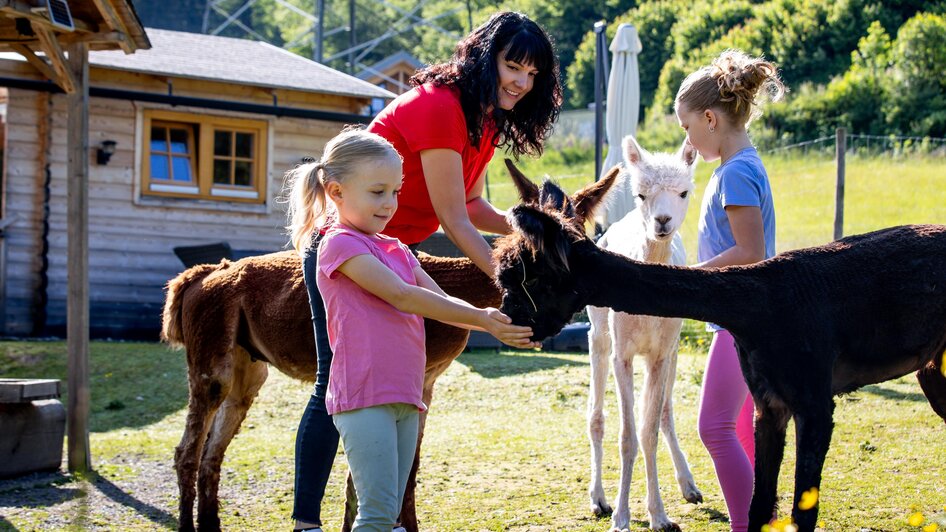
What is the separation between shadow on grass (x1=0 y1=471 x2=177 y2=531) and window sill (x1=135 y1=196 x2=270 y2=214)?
8937 mm

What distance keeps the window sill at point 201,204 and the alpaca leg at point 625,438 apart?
1127 centimetres

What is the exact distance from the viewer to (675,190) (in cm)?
527

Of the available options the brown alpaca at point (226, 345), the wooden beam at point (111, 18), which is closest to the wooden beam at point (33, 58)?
the wooden beam at point (111, 18)

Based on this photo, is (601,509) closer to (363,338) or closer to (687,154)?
(687,154)

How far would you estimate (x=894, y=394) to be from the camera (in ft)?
27.6

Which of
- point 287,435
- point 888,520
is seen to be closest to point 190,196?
point 287,435

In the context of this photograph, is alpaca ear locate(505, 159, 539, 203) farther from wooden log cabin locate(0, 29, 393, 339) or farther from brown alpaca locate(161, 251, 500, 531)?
wooden log cabin locate(0, 29, 393, 339)

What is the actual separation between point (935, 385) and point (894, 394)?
185 inches

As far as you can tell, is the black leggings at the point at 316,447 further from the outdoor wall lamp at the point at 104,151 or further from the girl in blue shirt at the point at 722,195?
the outdoor wall lamp at the point at 104,151

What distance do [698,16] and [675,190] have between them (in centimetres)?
4803

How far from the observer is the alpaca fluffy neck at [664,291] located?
3311mm

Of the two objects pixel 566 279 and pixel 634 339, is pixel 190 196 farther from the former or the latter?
pixel 566 279

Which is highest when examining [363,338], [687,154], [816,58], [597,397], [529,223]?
[816,58]

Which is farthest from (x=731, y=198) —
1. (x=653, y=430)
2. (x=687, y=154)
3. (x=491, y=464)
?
(x=491, y=464)
